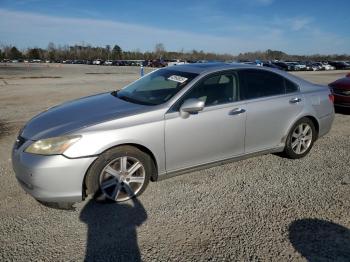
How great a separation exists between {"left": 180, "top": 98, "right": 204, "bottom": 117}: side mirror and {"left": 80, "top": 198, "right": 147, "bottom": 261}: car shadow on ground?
118 centimetres

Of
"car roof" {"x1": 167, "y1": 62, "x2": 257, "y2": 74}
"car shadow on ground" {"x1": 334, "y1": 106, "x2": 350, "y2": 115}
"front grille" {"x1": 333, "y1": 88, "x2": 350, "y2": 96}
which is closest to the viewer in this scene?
"car roof" {"x1": 167, "y1": 62, "x2": 257, "y2": 74}

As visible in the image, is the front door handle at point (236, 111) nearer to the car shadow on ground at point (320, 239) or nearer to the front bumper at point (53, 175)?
the car shadow on ground at point (320, 239)

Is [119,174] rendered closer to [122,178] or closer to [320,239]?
[122,178]

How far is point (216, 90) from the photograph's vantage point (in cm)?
420

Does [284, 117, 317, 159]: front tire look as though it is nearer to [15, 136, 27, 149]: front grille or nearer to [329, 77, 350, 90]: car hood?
[15, 136, 27, 149]: front grille

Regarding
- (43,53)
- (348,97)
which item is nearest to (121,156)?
(348,97)

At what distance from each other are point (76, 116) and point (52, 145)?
0.60m

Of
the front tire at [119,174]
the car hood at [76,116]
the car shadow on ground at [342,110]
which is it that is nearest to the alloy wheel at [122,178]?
the front tire at [119,174]

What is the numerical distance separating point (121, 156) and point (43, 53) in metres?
146

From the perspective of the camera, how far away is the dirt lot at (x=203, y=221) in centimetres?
278

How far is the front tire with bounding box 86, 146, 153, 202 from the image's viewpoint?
3.40m

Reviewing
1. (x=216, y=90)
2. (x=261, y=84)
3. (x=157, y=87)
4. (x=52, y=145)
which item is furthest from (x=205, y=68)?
(x=52, y=145)

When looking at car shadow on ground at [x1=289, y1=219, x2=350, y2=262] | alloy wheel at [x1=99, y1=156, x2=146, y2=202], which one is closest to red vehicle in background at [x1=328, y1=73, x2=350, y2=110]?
car shadow on ground at [x1=289, y1=219, x2=350, y2=262]

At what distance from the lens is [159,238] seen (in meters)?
2.98
